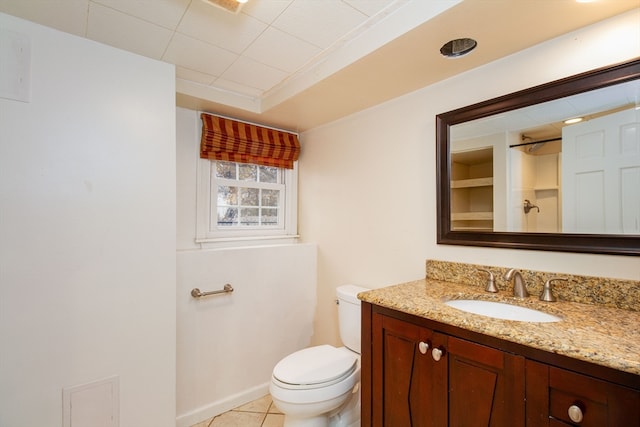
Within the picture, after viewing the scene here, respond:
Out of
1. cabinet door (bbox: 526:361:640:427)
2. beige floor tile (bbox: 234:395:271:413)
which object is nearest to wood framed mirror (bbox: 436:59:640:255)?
cabinet door (bbox: 526:361:640:427)

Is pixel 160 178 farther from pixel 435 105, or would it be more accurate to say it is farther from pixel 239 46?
pixel 435 105

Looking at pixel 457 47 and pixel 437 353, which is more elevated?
pixel 457 47

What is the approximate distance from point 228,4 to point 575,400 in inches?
68.6

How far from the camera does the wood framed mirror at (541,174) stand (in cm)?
110

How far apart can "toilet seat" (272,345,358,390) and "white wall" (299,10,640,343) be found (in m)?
0.53

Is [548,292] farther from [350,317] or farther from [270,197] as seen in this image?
[270,197]

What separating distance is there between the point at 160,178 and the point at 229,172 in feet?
2.50

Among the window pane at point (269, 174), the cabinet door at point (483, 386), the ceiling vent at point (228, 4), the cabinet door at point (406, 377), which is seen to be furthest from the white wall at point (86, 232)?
the cabinet door at point (483, 386)

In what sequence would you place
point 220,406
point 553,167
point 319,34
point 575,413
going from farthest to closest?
point 220,406 → point 319,34 → point 553,167 → point 575,413

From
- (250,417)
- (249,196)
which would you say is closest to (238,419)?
(250,417)

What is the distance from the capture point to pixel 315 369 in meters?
1.58

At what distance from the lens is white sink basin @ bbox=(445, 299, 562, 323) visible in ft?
3.88

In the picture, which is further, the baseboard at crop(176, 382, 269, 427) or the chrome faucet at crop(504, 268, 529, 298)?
the baseboard at crop(176, 382, 269, 427)

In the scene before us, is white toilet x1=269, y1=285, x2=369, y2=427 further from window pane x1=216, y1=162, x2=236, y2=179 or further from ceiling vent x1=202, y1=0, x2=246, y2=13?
ceiling vent x1=202, y1=0, x2=246, y2=13
